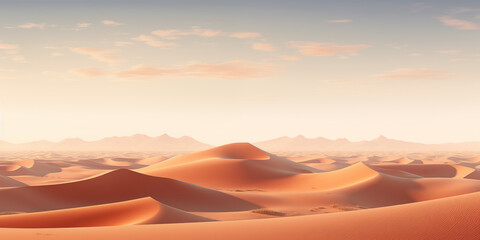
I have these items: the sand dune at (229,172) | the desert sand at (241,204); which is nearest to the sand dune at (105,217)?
the desert sand at (241,204)

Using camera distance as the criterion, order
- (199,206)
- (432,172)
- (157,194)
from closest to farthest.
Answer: (199,206) < (157,194) < (432,172)

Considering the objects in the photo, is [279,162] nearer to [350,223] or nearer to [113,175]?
[113,175]

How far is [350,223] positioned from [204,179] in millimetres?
32484

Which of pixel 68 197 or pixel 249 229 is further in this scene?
pixel 68 197

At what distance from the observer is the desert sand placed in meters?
9.47

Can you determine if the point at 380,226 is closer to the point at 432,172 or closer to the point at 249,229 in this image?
the point at 249,229

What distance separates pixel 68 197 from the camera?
25.9 meters

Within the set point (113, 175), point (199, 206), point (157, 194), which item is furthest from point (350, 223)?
point (113, 175)

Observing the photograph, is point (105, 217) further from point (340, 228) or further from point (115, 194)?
point (115, 194)

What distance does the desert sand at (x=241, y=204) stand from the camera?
947 cm

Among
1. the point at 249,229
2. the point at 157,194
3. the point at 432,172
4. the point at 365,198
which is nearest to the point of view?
the point at 249,229

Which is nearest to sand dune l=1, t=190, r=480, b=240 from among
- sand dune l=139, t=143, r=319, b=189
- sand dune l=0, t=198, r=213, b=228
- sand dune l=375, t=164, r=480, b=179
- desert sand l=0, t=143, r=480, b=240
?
desert sand l=0, t=143, r=480, b=240

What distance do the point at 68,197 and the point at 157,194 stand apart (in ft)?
14.6

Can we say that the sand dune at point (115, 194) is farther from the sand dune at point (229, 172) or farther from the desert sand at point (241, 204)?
the sand dune at point (229, 172)
